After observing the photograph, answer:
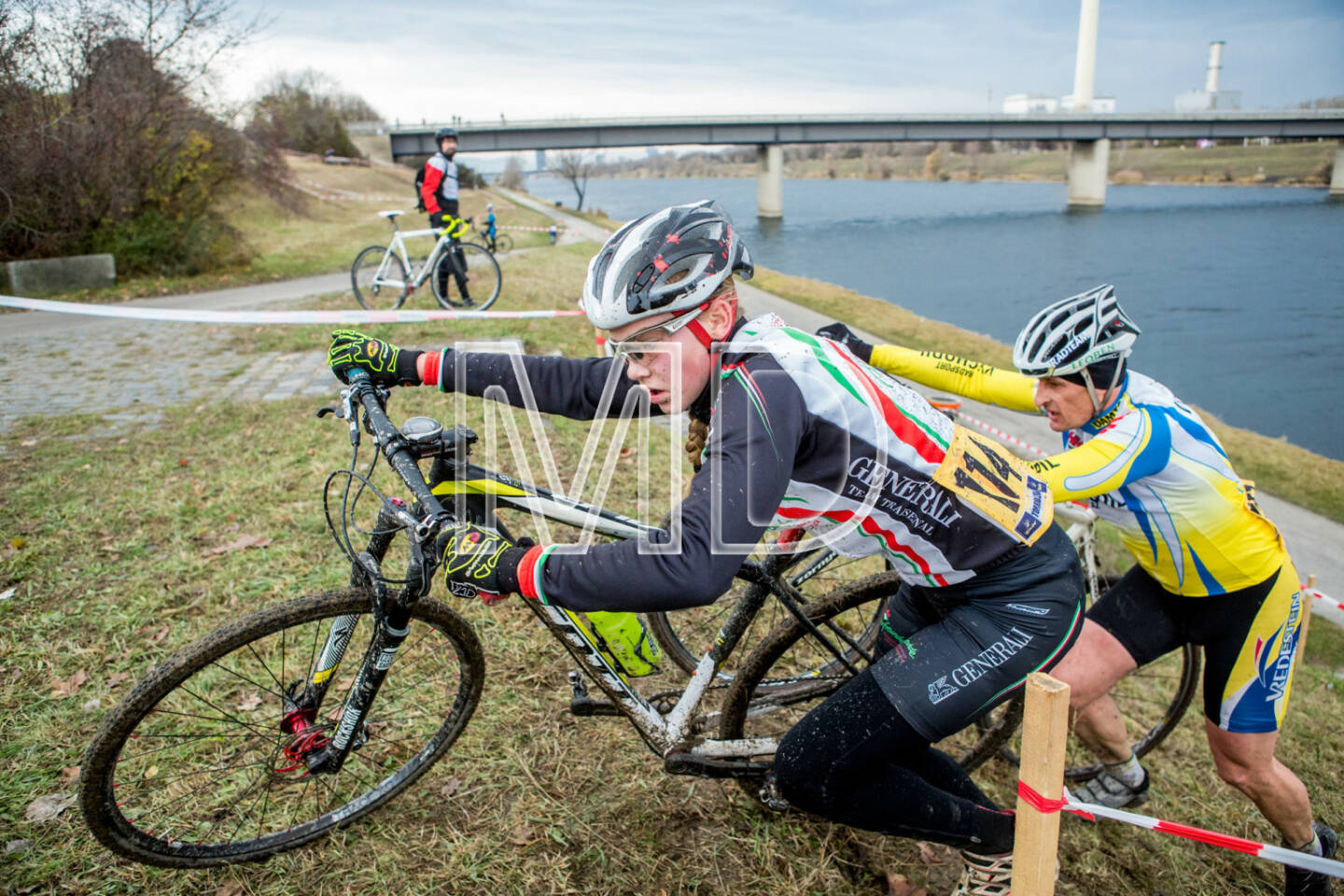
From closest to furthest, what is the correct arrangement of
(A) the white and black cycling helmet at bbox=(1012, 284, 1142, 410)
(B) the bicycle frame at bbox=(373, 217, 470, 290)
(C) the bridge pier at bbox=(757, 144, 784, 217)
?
(A) the white and black cycling helmet at bbox=(1012, 284, 1142, 410)
(B) the bicycle frame at bbox=(373, 217, 470, 290)
(C) the bridge pier at bbox=(757, 144, 784, 217)

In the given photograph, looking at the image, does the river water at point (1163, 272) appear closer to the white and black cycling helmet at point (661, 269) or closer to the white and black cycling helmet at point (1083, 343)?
the white and black cycling helmet at point (1083, 343)

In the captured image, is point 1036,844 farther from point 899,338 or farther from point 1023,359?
point 899,338

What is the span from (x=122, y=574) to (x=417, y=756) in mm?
Answer: 2529

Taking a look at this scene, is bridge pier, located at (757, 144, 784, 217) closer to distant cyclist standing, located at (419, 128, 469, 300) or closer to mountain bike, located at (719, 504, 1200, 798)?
distant cyclist standing, located at (419, 128, 469, 300)

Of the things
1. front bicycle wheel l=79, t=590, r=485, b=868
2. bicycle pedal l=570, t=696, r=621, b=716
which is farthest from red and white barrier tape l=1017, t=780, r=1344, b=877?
front bicycle wheel l=79, t=590, r=485, b=868

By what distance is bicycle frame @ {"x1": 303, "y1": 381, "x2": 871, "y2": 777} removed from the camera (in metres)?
2.50

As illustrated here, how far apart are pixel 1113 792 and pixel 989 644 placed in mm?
1990

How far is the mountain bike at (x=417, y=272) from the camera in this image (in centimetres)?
1206

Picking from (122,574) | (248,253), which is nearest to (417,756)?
(122,574)

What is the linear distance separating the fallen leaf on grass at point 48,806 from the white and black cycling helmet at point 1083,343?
4007 mm

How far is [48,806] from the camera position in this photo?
3004 mm

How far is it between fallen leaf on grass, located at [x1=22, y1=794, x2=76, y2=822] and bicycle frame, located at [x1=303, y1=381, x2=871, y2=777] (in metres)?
1.04

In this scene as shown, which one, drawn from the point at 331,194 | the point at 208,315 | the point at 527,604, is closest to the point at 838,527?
the point at 527,604

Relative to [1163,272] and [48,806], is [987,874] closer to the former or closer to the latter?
[48,806]
